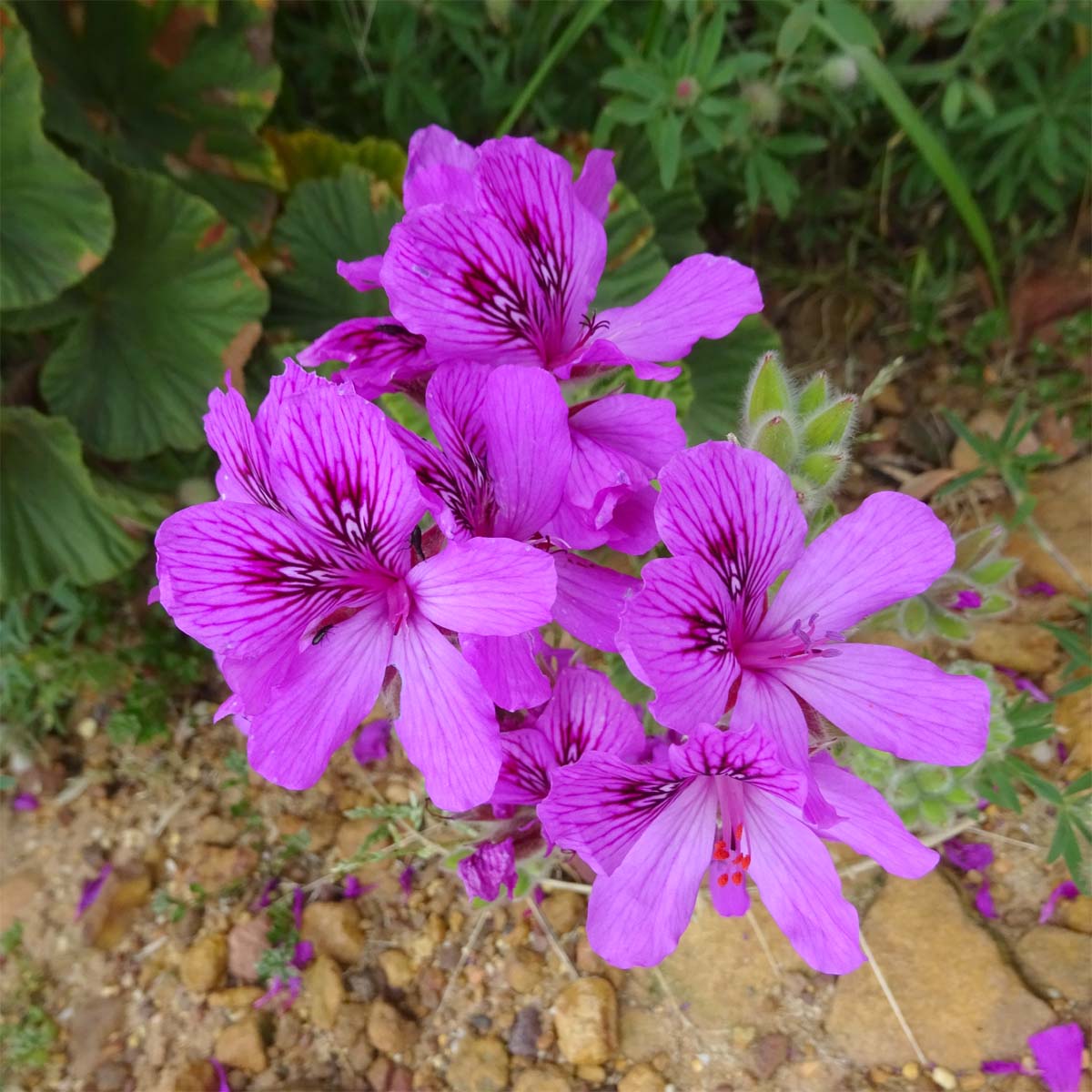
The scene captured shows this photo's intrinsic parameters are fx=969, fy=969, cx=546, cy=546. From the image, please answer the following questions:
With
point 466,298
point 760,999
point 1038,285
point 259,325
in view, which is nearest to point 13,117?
point 259,325

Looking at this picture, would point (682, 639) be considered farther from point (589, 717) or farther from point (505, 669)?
point (589, 717)

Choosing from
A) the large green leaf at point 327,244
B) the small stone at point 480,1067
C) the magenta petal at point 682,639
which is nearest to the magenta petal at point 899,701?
the magenta petal at point 682,639

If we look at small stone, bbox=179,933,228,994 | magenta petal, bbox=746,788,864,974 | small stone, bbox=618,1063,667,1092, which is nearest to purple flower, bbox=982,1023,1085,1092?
small stone, bbox=618,1063,667,1092

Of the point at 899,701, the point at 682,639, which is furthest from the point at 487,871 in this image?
the point at 899,701

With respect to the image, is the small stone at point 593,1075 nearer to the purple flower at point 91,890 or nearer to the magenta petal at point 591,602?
the magenta petal at point 591,602

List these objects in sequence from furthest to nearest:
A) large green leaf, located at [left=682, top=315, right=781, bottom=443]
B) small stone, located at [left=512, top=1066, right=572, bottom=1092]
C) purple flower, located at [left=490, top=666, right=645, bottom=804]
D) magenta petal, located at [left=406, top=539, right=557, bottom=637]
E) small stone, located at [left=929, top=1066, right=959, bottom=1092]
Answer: large green leaf, located at [left=682, top=315, right=781, bottom=443], small stone, located at [left=512, top=1066, right=572, bottom=1092], small stone, located at [left=929, top=1066, right=959, bottom=1092], purple flower, located at [left=490, top=666, right=645, bottom=804], magenta petal, located at [left=406, top=539, right=557, bottom=637]

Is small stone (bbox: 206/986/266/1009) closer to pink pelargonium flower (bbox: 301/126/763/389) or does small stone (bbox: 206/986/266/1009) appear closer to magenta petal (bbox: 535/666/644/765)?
magenta petal (bbox: 535/666/644/765)
